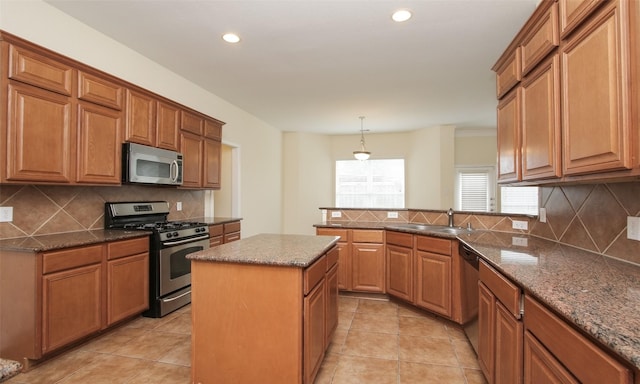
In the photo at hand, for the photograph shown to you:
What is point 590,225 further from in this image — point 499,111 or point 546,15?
point 546,15

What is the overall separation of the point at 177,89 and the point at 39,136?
1837 mm

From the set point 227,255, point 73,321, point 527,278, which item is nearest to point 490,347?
point 527,278

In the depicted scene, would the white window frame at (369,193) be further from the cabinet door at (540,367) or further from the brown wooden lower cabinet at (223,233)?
the cabinet door at (540,367)

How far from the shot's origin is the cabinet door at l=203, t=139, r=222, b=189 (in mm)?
4008

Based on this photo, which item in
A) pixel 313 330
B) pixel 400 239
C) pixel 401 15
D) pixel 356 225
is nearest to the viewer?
pixel 313 330

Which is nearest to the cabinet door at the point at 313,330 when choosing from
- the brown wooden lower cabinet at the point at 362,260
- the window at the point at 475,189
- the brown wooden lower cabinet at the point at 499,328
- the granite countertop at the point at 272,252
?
the granite countertop at the point at 272,252

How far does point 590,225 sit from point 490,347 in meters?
0.98

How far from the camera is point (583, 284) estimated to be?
1.24 meters

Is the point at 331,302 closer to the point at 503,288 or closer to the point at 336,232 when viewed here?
the point at 503,288

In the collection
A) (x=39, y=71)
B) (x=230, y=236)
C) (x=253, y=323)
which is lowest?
(x=253, y=323)

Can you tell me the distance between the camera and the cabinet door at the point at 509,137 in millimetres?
2141

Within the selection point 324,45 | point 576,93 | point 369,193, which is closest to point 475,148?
point 369,193

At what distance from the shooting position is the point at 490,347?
1776mm

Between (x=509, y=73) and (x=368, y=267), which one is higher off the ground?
(x=509, y=73)
